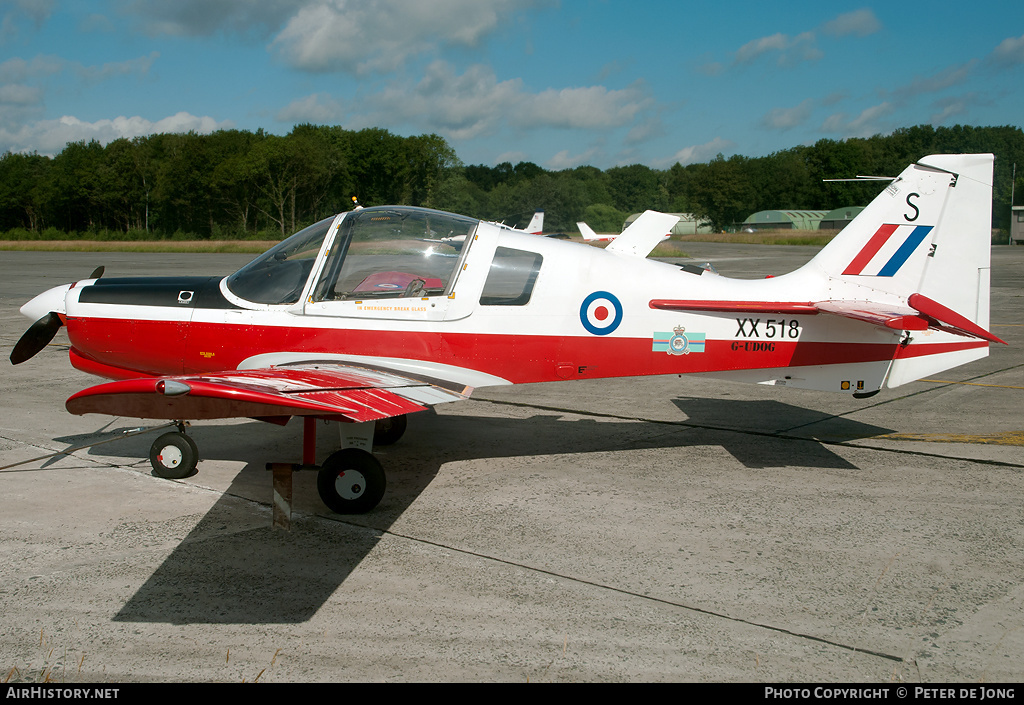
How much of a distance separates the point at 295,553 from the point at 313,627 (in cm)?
100

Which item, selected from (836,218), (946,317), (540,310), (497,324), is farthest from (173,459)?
(836,218)

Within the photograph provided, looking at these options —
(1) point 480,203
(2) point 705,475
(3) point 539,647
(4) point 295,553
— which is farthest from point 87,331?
(1) point 480,203

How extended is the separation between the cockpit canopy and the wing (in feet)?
2.32

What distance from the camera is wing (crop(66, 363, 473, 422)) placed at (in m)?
4.08

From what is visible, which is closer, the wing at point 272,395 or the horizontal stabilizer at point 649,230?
the wing at point 272,395

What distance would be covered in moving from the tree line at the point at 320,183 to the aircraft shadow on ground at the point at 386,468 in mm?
58755

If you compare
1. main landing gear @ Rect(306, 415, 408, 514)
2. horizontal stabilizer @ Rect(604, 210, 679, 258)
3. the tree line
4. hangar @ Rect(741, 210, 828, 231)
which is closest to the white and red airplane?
main landing gear @ Rect(306, 415, 408, 514)

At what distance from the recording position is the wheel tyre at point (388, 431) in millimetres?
7281

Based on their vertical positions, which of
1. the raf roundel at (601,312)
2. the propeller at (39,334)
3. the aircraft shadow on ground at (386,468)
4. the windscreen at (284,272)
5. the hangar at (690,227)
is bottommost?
the aircraft shadow on ground at (386,468)

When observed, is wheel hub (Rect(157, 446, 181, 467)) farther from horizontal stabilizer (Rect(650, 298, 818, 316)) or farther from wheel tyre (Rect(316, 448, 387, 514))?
horizontal stabilizer (Rect(650, 298, 818, 316))

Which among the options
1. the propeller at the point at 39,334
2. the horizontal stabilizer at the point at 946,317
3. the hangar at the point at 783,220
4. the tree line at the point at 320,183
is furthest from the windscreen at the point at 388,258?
the hangar at the point at 783,220

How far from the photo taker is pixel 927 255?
21.0 ft

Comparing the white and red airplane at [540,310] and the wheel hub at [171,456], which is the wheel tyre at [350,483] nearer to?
the white and red airplane at [540,310]

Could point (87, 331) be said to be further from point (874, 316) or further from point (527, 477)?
point (874, 316)
